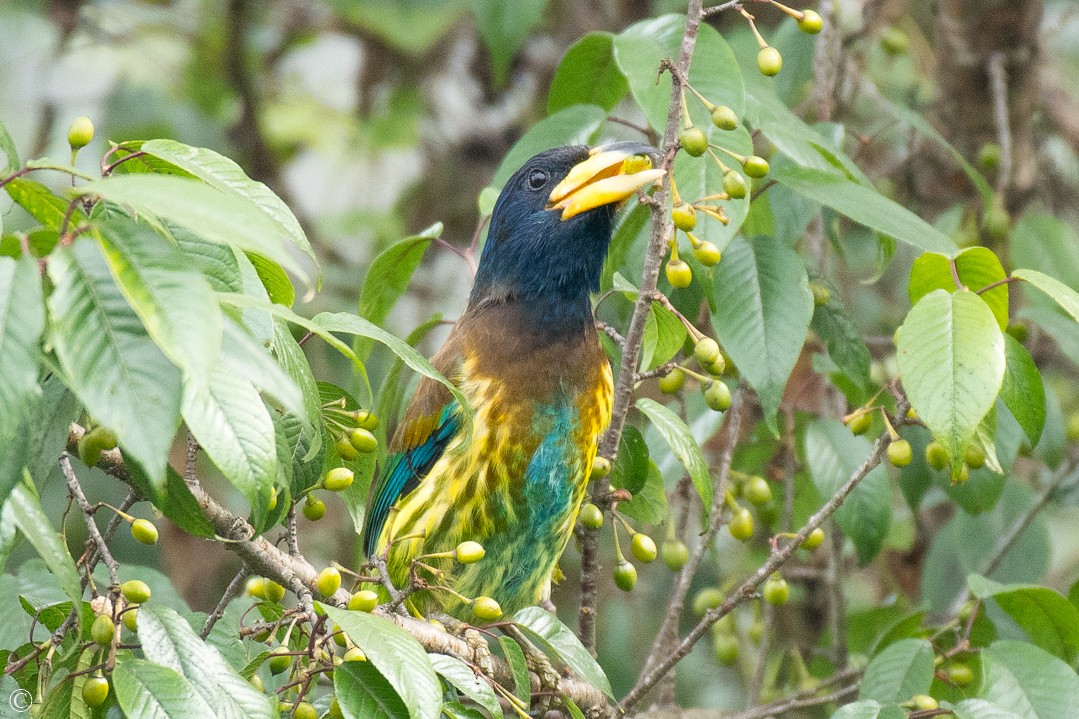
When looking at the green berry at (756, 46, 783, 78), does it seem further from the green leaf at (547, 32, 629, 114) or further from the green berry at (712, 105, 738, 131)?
the green leaf at (547, 32, 629, 114)

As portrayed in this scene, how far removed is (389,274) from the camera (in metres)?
2.84

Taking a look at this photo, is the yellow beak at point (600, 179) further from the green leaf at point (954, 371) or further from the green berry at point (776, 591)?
the green berry at point (776, 591)

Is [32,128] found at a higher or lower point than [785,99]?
lower

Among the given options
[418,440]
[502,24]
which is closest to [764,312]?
[418,440]

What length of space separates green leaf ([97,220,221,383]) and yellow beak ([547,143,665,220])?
4.27 ft

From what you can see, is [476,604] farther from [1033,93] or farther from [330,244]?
[330,244]

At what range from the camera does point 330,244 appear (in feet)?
20.3

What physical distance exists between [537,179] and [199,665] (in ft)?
6.07

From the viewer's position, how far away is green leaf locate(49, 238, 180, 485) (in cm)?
128

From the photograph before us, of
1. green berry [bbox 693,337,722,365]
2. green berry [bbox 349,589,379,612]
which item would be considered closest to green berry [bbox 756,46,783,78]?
green berry [bbox 693,337,722,365]

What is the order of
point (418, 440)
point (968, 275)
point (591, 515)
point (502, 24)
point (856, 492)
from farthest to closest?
point (502, 24)
point (418, 440)
point (856, 492)
point (591, 515)
point (968, 275)

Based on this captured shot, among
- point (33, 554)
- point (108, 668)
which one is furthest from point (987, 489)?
point (33, 554)

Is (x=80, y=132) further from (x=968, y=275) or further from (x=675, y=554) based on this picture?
(x=675, y=554)

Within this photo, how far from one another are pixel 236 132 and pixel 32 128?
0.92 meters
